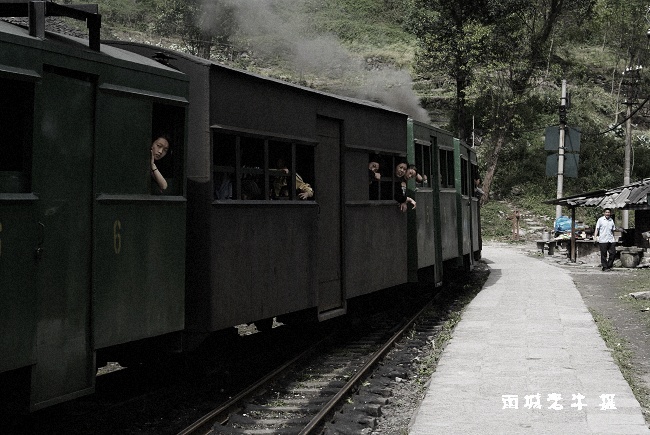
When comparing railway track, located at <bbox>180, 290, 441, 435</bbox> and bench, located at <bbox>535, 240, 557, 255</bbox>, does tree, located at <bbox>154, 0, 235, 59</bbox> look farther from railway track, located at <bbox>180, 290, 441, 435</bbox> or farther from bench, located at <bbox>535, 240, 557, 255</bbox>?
railway track, located at <bbox>180, 290, 441, 435</bbox>

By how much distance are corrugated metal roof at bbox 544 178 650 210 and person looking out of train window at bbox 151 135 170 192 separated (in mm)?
21489

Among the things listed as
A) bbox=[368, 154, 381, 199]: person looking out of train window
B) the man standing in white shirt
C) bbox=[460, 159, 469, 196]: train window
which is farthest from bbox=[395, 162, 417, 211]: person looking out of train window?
the man standing in white shirt

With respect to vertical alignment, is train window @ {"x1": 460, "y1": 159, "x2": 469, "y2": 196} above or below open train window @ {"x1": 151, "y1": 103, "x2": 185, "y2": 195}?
above

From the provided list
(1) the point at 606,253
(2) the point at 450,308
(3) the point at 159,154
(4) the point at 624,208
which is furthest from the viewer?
(4) the point at 624,208

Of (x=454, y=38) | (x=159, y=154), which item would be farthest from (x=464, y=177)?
(x=454, y=38)

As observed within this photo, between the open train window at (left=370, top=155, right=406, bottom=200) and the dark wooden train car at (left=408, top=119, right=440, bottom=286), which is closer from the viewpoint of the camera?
the open train window at (left=370, top=155, right=406, bottom=200)

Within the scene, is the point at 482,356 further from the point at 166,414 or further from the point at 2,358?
the point at 2,358

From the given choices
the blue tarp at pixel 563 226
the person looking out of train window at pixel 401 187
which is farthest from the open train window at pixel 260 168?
the blue tarp at pixel 563 226

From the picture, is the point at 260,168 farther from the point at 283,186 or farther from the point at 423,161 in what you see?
the point at 423,161

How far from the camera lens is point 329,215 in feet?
36.8

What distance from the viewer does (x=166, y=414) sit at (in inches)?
331

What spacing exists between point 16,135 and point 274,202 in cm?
397

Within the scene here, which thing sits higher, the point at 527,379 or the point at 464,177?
the point at 464,177

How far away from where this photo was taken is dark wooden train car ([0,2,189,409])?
5734 mm
